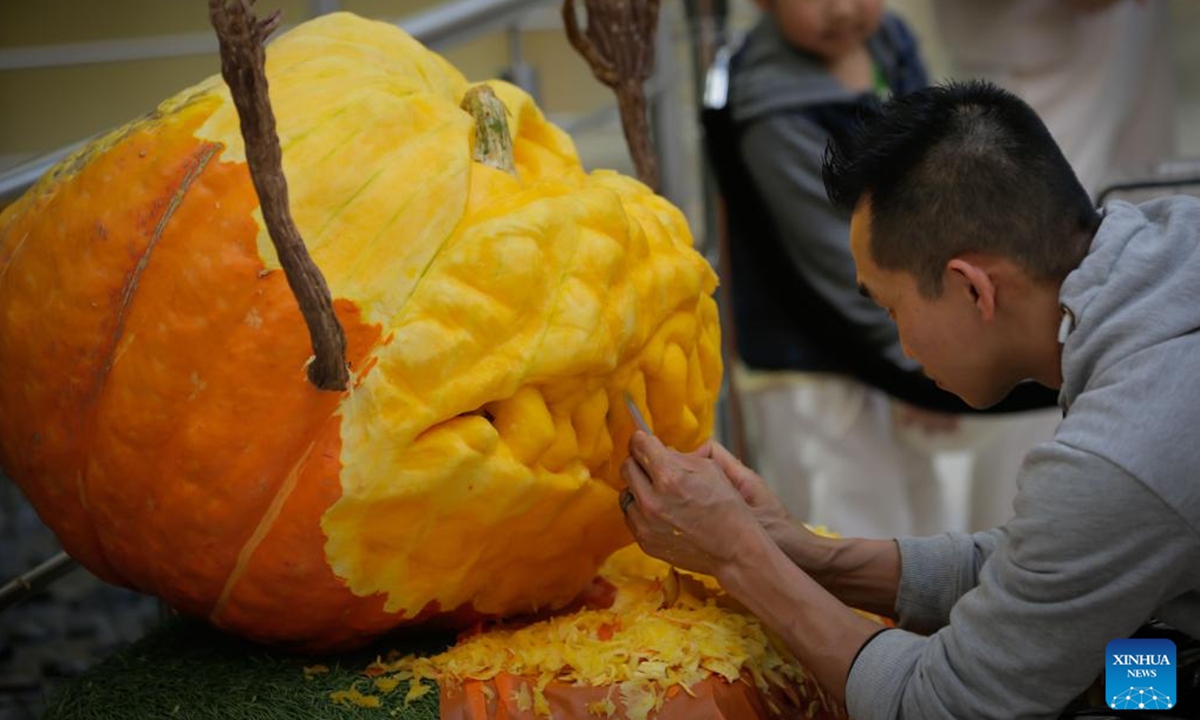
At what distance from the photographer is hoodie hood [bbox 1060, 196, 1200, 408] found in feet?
4.25

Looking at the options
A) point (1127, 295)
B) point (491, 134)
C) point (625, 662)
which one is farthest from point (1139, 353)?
point (491, 134)

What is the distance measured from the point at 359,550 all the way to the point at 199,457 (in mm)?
181

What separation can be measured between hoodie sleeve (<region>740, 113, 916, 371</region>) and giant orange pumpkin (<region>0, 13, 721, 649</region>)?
1461 mm

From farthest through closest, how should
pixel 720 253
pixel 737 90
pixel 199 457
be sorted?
pixel 720 253 → pixel 737 90 → pixel 199 457

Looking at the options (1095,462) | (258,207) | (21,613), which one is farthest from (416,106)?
(21,613)

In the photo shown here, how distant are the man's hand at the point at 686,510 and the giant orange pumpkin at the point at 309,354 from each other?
0.06 meters

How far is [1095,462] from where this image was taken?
125 cm

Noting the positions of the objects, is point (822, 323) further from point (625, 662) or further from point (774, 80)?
point (625, 662)

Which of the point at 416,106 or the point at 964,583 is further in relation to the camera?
the point at 964,583

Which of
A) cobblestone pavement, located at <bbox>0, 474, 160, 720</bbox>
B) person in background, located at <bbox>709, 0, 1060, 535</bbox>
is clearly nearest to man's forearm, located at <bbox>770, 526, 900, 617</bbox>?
cobblestone pavement, located at <bbox>0, 474, 160, 720</bbox>

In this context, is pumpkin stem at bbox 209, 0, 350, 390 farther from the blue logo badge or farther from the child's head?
the child's head

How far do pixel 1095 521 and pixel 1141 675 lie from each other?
0.22 meters

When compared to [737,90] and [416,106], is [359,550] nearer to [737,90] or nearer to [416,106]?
[416,106]

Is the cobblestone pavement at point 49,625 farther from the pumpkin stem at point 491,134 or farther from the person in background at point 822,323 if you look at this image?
the person in background at point 822,323
